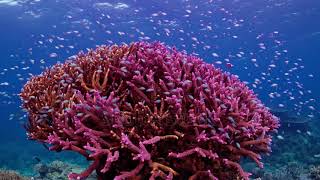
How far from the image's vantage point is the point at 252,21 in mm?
53250

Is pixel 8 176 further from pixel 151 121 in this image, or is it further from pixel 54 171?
pixel 54 171

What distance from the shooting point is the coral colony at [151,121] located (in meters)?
4.68

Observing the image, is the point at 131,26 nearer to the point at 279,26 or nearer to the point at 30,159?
the point at 279,26

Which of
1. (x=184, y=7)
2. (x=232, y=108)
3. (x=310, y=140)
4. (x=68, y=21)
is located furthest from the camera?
(x=68, y=21)

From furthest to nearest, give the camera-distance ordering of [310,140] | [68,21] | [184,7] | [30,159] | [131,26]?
[131,26] → [68,21] → [184,7] → [30,159] → [310,140]

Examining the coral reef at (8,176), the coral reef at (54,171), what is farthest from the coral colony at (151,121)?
the coral reef at (54,171)

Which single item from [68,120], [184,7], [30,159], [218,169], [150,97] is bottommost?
[30,159]

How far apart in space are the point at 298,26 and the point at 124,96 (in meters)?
55.4

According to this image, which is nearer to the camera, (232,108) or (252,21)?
(232,108)

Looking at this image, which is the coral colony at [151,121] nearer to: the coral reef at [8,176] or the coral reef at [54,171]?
the coral reef at [8,176]

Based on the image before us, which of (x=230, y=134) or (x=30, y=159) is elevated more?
(x=230, y=134)

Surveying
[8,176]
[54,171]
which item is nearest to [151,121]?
[8,176]

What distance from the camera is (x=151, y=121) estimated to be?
4785 mm

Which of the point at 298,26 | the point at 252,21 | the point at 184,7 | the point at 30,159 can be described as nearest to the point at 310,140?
the point at 30,159
